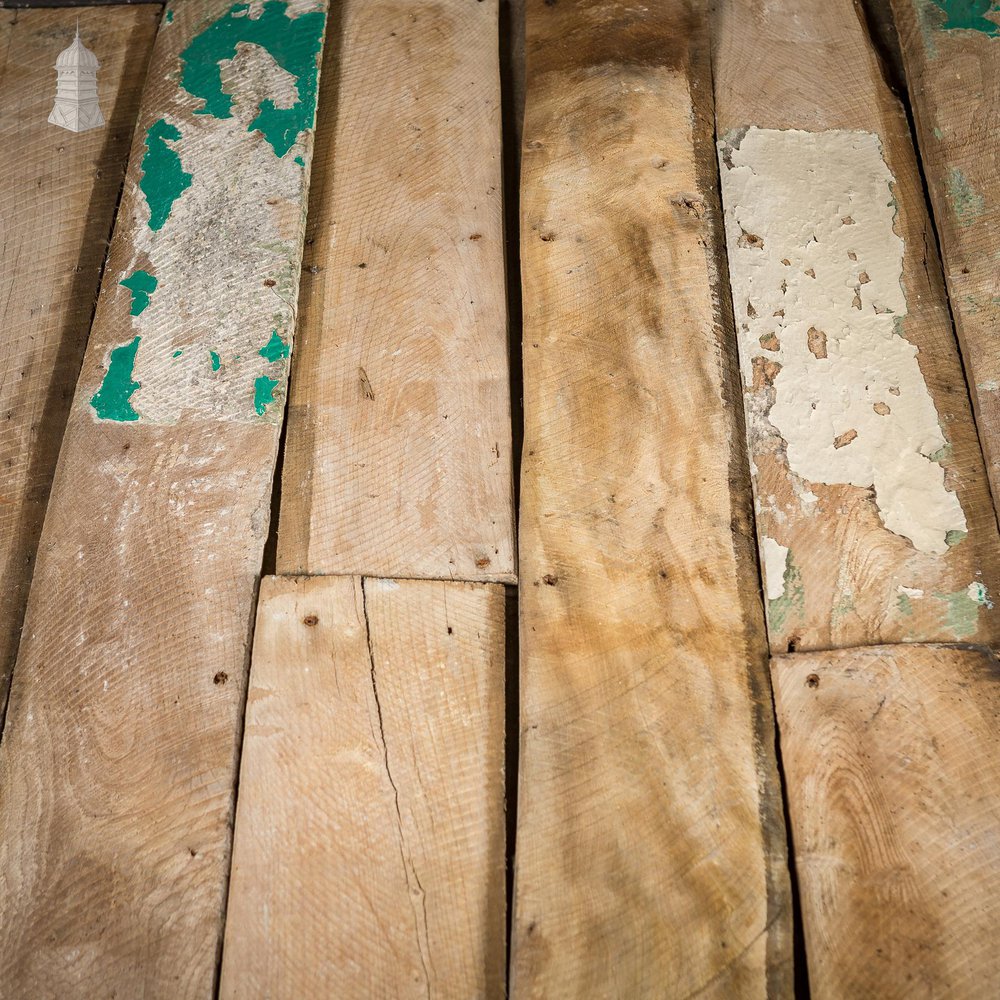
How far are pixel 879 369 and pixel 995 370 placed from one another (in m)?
0.18

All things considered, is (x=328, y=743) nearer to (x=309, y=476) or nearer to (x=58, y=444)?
(x=309, y=476)

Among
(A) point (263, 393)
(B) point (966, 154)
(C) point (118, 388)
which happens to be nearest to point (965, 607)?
(B) point (966, 154)

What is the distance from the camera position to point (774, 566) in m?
1.28

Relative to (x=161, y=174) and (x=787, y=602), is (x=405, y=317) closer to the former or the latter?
(x=161, y=174)

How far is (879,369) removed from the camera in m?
1.36

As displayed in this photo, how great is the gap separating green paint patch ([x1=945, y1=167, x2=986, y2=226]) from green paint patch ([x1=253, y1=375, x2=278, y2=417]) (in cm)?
125

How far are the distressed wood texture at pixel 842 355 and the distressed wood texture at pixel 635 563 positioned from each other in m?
0.06

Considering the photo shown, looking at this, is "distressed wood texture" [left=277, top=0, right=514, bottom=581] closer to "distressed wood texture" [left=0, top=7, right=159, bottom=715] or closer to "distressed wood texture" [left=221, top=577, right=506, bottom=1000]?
"distressed wood texture" [left=221, top=577, right=506, bottom=1000]

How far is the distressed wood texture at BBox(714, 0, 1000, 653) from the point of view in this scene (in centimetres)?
125

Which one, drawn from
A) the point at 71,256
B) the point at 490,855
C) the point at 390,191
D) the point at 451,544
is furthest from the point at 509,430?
the point at 71,256

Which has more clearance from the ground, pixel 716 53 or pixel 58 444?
pixel 716 53

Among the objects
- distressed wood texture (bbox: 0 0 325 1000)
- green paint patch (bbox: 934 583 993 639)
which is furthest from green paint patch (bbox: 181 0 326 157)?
green paint patch (bbox: 934 583 993 639)

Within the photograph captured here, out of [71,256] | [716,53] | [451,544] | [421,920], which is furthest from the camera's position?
[716,53]

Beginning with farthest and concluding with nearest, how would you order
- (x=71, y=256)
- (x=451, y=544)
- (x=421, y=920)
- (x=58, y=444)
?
(x=71, y=256), (x=58, y=444), (x=451, y=544), (x=421, y=920)
